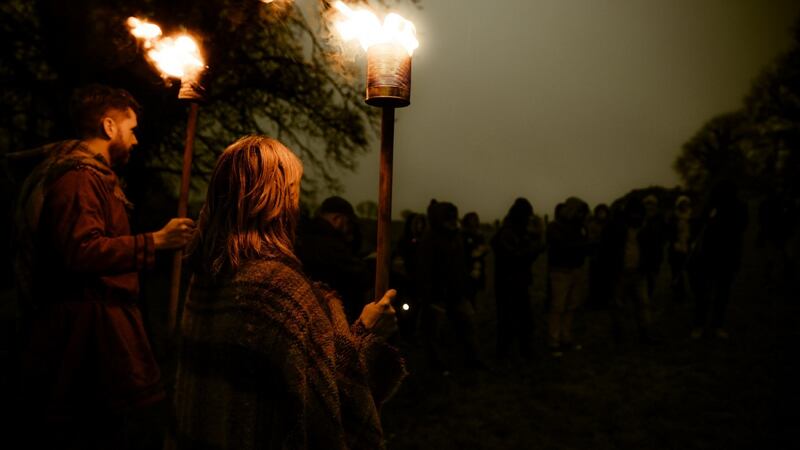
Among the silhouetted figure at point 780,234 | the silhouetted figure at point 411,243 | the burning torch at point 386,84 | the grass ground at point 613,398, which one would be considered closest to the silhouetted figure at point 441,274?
the grass ground at point 613,398

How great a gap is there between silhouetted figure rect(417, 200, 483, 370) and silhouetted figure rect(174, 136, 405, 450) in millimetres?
4657

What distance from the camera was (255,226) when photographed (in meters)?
1.79

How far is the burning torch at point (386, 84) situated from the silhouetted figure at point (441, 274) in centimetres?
445

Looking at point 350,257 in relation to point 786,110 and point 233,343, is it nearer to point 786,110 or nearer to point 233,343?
point 233,343

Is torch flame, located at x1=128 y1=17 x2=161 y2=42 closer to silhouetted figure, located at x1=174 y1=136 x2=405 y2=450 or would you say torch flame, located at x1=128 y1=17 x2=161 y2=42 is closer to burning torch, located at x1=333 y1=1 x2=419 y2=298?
burning torch, located at x1=333 y1=1 x2=419 y2=298

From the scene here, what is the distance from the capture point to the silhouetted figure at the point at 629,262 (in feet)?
Result: 24.1

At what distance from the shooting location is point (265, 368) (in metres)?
1.69

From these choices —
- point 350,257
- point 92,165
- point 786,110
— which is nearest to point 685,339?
point 350,257

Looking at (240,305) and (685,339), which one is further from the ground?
(240,305)

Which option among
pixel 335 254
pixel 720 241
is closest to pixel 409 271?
pixel 335 254

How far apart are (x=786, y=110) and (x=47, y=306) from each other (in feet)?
114

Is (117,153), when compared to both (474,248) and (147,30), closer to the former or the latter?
(147,30)

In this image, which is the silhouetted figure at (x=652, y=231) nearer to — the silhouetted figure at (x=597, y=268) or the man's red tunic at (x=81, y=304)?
the silhouetted figure at (x=597, y=268)

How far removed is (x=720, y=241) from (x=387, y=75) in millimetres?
6927
